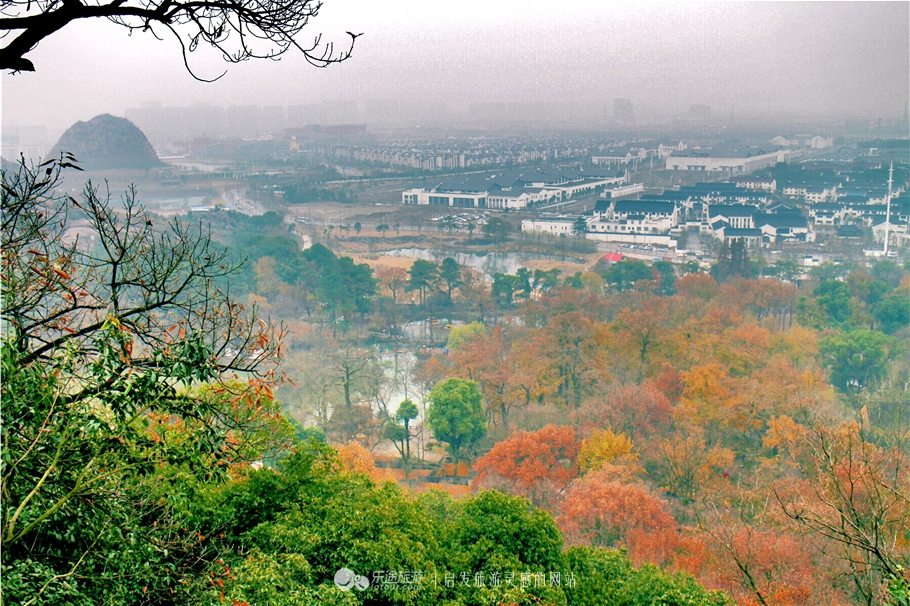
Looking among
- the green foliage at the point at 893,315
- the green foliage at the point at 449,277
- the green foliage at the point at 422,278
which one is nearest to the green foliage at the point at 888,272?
the green foliage at the point at 893,315

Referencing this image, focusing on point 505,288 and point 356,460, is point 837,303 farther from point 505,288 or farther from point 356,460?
point 356,460

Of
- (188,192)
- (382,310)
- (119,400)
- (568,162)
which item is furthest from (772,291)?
(188,192)

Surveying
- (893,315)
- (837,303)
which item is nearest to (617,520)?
(837,303)

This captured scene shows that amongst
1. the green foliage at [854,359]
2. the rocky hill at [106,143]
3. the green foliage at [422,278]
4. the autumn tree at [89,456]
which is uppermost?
the rocky hill at [106,143]

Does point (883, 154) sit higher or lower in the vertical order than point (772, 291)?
higher

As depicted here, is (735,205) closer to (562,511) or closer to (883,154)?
(883,154)

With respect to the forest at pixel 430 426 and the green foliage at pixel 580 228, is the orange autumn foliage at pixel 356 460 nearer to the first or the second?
the forest at pixel 430 426
